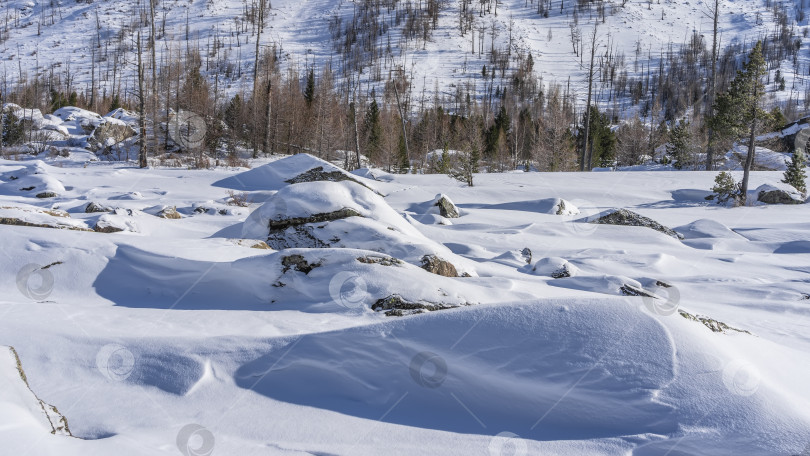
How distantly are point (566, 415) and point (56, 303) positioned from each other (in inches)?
144

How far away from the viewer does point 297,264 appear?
432 cm

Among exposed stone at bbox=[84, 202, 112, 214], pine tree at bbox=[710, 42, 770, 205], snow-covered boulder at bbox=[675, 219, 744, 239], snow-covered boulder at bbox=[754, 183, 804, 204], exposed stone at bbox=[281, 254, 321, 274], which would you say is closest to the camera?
exposed stone at bbox=[281, 254, 321, 274]

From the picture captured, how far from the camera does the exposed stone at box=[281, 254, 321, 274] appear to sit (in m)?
4.28

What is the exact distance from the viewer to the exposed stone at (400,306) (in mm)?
3777

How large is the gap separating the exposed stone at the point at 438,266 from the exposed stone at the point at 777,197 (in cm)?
1503

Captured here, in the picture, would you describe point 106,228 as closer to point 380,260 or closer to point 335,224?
point 335,224

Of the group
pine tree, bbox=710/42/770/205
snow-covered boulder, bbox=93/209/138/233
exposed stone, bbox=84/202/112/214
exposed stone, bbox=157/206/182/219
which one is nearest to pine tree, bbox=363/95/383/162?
pine tree, bbox=710/42/770/205

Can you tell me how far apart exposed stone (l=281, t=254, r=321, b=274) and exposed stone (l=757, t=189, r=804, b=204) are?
55.7ft

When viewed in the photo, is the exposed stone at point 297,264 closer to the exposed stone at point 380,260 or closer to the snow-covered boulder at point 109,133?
the exposed stone at point 380,260

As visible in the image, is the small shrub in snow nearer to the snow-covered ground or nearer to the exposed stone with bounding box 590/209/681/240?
the exposed stone with bounding box 590/209/681/240

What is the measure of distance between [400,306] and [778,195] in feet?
55.4

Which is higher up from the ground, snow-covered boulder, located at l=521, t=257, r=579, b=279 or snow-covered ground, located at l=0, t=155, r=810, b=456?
snow-covered ground, located at l=0, t=155, r=810, b=456

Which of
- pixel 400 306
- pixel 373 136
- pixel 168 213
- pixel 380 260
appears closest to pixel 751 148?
pixel 380 260

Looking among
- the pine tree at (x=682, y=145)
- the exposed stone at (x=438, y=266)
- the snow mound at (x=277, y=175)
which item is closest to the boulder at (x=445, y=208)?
the snow mound at (x=277, y=175)
